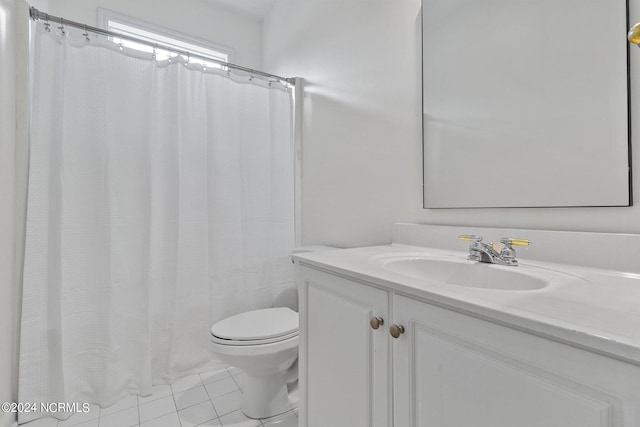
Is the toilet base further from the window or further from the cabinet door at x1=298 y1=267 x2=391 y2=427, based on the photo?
the window

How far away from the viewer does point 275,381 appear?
1406 millimetres

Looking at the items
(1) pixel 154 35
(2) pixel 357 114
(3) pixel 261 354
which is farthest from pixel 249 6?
(3) pixel 261 354

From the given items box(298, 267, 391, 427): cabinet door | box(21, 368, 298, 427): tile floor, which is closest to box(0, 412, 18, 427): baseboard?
box(21, 368, 298, 427): tile floor

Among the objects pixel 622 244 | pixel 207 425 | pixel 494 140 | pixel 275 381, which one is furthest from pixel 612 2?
pixel 207 425

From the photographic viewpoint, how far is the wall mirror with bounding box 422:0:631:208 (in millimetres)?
772

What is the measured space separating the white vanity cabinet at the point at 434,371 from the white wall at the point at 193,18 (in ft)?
7.34

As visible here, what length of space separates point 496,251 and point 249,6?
100 inches

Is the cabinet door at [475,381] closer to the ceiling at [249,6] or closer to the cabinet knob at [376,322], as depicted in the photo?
the cabinet knob at [376,322]

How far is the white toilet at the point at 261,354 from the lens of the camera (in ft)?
4.21

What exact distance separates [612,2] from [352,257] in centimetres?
96

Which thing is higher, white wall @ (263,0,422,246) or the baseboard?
white wall @ (263,0,422,246)

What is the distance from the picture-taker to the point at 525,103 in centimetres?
92

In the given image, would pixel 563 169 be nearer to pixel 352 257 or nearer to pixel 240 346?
pixel 352 257

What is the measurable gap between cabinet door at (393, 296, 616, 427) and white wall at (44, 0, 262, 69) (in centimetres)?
252
